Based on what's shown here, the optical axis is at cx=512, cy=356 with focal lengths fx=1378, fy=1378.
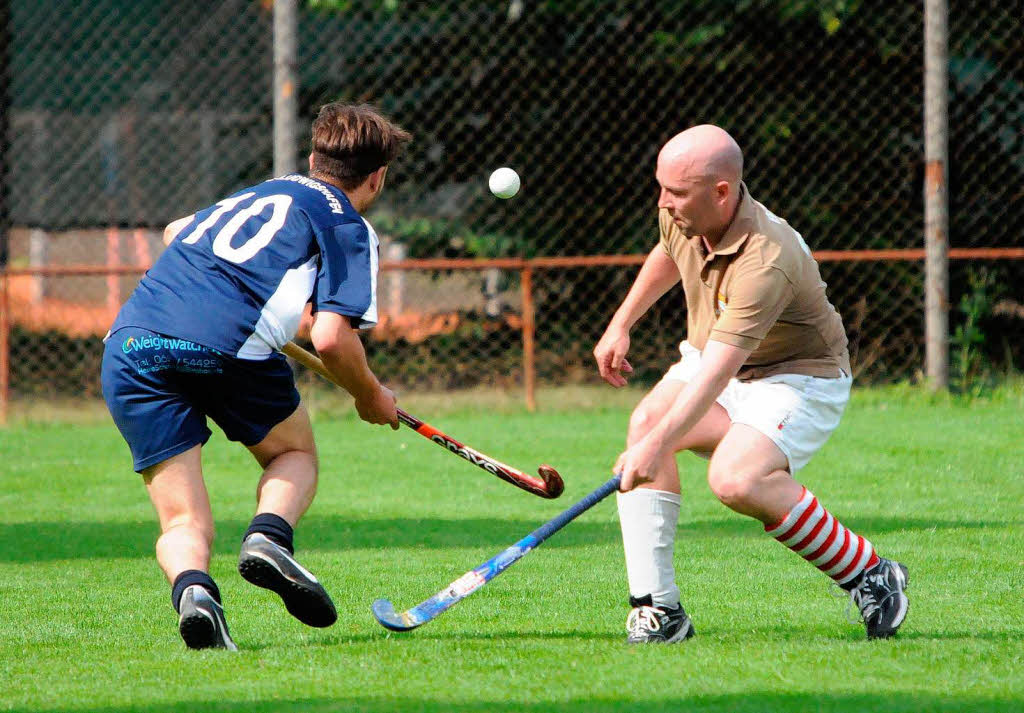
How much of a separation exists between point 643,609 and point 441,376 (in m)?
5.78

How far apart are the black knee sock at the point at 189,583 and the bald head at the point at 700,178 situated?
1.47 m

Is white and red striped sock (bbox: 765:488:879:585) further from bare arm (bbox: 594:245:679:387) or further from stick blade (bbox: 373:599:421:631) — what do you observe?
stick blade (bbox: 373:599:421:631)

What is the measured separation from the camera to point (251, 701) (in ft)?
9.50

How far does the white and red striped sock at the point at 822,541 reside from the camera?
3543 mm

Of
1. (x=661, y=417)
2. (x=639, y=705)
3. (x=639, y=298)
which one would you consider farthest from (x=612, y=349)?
(x=639, y=705)

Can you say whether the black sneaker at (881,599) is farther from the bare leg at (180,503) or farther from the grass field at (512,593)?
the bare leg at (180,503)

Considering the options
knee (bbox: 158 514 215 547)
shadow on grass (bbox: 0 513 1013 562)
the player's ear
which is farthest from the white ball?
knee (bbox: 158 514 215 547)

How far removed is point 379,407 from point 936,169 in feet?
19.0

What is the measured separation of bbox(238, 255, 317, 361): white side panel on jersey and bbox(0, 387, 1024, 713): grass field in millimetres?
767

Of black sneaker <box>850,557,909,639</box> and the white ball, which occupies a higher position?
the white ball

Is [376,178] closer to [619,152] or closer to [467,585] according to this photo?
[467,585]

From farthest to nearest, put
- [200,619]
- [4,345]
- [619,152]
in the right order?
[619,152]
[4,345]
[200,619]

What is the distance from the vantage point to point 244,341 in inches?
138

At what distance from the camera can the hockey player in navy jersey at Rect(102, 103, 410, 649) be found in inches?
136
